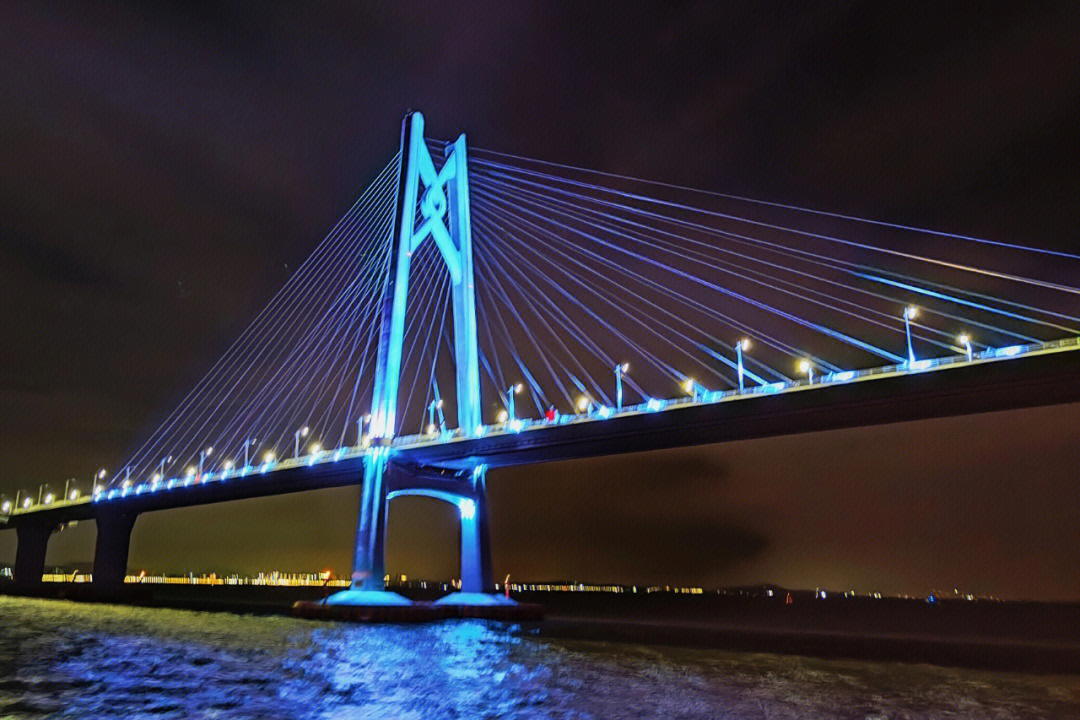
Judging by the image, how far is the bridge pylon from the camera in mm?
36062

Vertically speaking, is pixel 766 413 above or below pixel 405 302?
below

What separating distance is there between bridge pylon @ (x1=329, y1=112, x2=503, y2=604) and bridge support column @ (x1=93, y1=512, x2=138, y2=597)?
33.2 metres

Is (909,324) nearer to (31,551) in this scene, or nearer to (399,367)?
(399,367)

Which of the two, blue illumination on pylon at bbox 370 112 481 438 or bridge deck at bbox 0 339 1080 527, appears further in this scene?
blue illumination on pylon at bbox 370 112 481 438

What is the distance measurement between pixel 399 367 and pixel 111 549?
37.6 m

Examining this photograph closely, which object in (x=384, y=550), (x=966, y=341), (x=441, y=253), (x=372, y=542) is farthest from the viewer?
(x=441, y=253)

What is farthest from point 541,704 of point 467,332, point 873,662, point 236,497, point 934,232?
point 236,497

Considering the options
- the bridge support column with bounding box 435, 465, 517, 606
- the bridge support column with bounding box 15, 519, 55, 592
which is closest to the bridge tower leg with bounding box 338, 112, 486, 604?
the bridge support column with bounding box 435, 465, 517, 606

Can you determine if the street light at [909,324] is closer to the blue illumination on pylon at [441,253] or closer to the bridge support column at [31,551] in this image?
the blue illumination on pylon at [441,253]

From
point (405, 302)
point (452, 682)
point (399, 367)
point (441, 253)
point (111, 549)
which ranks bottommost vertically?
point (452, 682)

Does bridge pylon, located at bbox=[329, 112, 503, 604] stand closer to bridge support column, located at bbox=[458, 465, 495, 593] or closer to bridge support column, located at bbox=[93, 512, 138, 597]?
bridge support column, located at bbox=[458, 465, 495, 593]

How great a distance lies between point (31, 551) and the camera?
229 ft

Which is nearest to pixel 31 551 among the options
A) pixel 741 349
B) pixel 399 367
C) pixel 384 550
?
pixel 384 550

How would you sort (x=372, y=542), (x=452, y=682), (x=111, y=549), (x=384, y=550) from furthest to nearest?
(x=111, y=549), (x=384, y=550), (x=372, y=542), (x=452, y=682)
